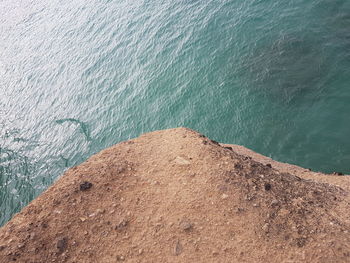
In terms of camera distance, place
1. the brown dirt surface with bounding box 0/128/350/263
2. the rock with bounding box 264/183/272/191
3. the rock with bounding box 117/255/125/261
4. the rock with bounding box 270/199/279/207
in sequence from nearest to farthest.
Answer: the brown dirt surface with bounding box 0/128/350/263 → the rock with bounding box 117/255/125/261 → the rock with bounding box 270/199/279/207 → the rock with bounding box 264/183/272/191

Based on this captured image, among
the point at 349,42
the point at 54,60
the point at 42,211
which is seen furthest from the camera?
the point at 54,60

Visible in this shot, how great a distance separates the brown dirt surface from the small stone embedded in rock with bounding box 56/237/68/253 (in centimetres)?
4

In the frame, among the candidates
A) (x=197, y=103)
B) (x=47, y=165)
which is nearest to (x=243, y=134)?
(x=197, y=103)

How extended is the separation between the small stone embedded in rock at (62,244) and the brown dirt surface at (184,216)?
40mm

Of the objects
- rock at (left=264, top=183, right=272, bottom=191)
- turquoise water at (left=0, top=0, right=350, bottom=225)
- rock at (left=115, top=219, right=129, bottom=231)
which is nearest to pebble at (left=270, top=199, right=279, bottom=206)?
rock at (left=264, top=183, right=272, bottom=191)

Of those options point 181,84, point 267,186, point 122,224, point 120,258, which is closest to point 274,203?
point 267,186

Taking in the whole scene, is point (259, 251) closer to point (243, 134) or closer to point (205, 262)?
point (205, 262)

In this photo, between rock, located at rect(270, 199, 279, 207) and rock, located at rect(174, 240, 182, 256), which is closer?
rock, located at rect(174, 240, 182, 256)

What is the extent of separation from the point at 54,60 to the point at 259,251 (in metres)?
37.6

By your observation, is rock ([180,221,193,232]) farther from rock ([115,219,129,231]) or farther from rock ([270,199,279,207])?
rock ([270,199,279,207])

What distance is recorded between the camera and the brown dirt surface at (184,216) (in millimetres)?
11680

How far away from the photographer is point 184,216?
42.0 ft

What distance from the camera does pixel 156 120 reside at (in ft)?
94.5

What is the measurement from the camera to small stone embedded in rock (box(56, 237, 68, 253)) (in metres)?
12.2
